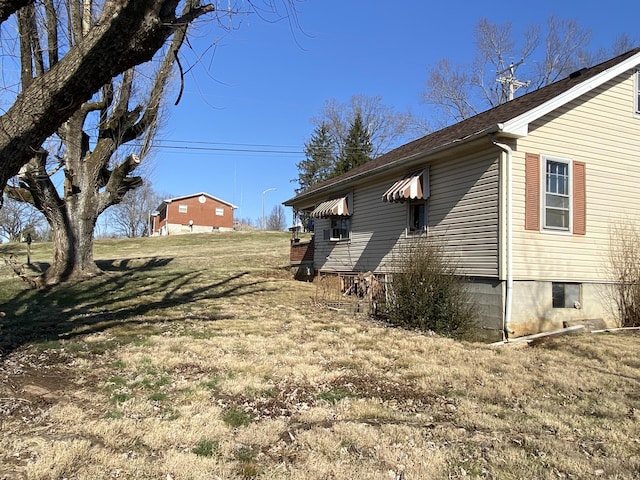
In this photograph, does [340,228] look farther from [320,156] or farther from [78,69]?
[320,156]

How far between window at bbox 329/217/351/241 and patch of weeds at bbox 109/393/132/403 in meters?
10.5

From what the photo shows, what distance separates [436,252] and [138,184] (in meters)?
9.67

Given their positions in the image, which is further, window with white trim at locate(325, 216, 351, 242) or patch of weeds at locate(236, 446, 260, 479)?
window with white trim at locate(325, 216, 351, 242)

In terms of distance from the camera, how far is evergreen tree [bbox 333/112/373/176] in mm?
34781

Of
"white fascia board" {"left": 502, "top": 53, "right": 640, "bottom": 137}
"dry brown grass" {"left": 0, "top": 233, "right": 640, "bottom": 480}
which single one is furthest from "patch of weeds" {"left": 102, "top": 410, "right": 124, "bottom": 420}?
"white fascia board" {"left": 502, "top": 53, "right": 640, "bottom": 137}

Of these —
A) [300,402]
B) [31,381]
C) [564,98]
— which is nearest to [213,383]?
→ [300,402]

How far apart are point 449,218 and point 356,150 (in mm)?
25982

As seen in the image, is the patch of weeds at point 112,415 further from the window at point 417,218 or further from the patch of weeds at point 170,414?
the window at point 417,218

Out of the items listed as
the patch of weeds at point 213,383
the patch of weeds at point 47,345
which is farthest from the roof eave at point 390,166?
the patch of weeds at point 47,345

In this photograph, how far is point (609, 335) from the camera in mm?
9281

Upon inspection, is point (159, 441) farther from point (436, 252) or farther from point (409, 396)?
point (436, 252)

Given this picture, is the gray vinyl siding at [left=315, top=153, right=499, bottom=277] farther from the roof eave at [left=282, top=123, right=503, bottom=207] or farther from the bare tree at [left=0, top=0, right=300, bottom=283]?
the bare tree at [left=0, top=0, right=300, bottom=283]

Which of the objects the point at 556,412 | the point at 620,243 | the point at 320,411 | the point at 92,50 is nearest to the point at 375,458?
the point at 320,411

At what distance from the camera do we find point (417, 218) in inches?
460
